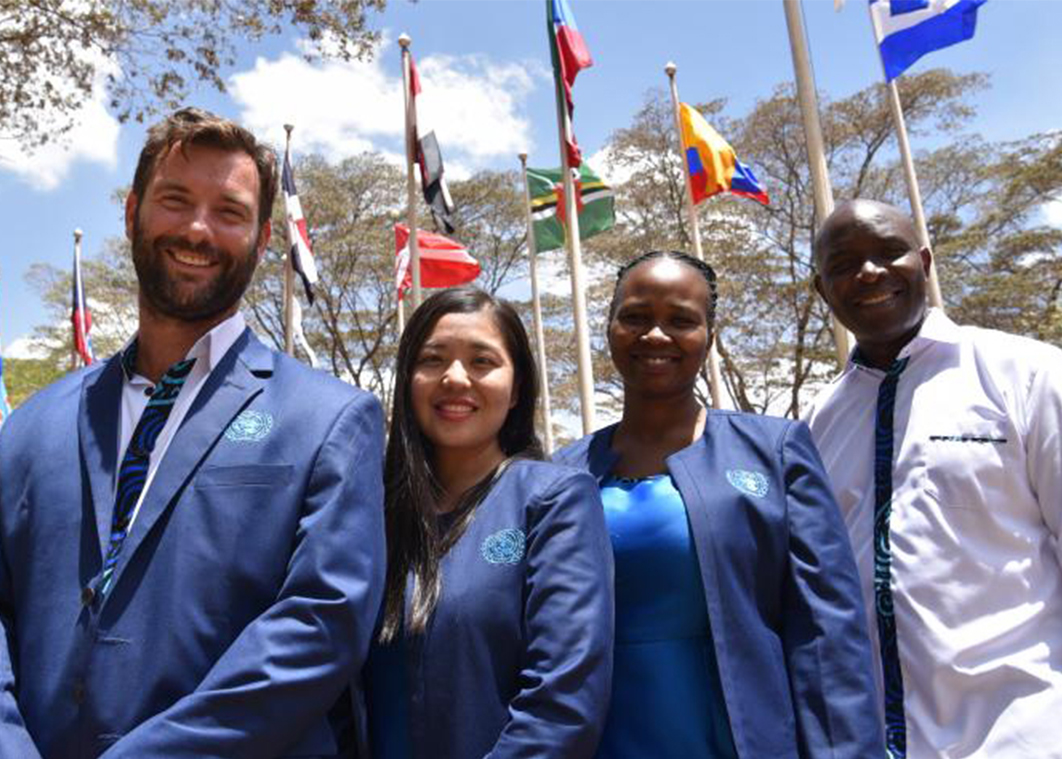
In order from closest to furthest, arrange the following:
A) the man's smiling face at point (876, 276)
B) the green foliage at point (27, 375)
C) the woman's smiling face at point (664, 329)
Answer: the woman's smiling face at point (664, 329) → the man's smiling face at point (876, 276) → the green foliage at point (27, 375)

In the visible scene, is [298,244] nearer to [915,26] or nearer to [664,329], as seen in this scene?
[915,26]

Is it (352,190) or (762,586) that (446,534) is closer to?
(762,586)

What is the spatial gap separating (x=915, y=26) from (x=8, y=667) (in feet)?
30.4

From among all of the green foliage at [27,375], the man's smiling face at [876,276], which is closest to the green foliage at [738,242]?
the green foliage at [27,375]

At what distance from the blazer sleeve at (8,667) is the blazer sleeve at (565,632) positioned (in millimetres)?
890

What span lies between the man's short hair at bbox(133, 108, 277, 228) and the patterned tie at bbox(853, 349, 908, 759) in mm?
1809

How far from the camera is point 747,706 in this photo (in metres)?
2.01

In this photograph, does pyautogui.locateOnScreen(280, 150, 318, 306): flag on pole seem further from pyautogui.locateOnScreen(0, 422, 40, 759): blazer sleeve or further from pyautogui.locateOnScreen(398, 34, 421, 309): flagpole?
pyautogui.locateOnScreen(0, 422, 40, 759): blazer sleeve

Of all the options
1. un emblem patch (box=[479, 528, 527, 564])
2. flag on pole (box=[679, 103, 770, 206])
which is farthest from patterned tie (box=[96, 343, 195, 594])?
flag on pole (box=[679, 103, 770, 206])

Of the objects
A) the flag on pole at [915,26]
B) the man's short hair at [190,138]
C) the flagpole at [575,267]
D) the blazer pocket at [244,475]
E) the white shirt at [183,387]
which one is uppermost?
the flag on pole at [915,26]

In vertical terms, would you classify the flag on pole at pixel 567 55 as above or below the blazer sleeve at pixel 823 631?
above

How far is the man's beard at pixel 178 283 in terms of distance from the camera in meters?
2.14

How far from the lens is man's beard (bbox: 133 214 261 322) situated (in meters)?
2.14

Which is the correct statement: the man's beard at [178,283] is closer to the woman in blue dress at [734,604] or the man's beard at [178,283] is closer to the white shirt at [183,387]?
the white shirt at [183,387]
